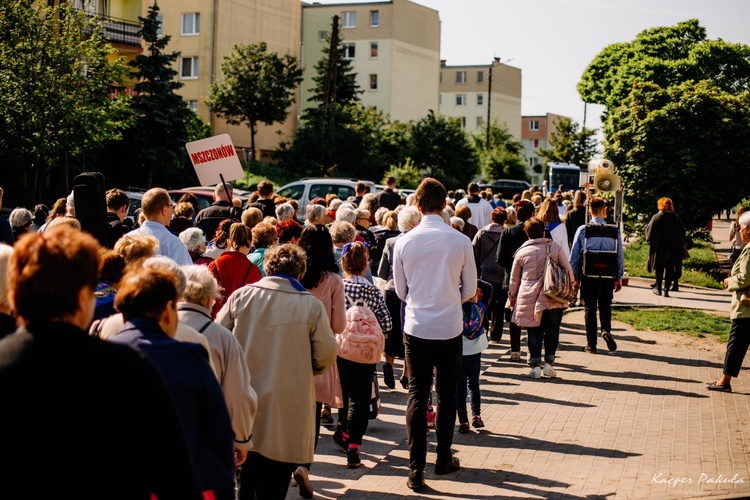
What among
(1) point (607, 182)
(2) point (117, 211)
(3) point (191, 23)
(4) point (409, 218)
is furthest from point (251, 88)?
(4) point (409, 218)

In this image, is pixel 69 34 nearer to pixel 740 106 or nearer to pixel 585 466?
pixel 740 106

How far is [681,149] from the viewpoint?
22594mm

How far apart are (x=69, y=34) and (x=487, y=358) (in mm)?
18486

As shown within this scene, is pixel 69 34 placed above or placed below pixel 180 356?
above

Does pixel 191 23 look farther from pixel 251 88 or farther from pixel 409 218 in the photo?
pixel 409 218

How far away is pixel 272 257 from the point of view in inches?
217

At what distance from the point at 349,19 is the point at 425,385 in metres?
74.8

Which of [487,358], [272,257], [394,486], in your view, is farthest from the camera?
[487,358]

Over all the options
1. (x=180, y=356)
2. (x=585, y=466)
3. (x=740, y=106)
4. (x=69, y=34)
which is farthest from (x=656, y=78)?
(x=180, y=356)

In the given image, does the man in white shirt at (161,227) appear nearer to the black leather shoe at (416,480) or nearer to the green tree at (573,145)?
the black leather shoe at (416,480)

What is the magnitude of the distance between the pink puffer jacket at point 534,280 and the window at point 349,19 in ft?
230

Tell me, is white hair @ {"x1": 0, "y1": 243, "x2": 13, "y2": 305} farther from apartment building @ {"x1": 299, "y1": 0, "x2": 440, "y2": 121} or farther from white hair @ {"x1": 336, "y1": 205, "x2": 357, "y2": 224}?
apartment building @ {"x1": 299, "y1": 0, "x2": 440, "y2": 121}

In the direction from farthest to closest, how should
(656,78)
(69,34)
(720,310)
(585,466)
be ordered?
(656,78)
(69,34)
(720,310)
(585,466)

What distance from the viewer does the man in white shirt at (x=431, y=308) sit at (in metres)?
6.68
